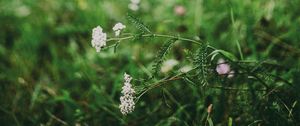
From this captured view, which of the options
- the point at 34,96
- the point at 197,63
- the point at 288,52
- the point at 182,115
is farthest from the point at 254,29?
the point at 34,96

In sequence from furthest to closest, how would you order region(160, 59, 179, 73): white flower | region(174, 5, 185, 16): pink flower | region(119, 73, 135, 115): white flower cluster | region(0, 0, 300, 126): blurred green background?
region(174, 5, 185, 16): pink flower, region(160, 59, 179, 73): white flower, region(0, 0, 300, 126): blurred green background, region(119, 73, 135, 115): white flower cluster

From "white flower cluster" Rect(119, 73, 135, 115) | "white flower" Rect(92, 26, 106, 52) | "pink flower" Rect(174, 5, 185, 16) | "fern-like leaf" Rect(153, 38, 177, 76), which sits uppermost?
"pink flower" Rect(174, 5, 185, 16)

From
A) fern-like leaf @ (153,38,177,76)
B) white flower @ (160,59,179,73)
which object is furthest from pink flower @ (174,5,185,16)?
fern-like leaf @ (153,38,177,76)

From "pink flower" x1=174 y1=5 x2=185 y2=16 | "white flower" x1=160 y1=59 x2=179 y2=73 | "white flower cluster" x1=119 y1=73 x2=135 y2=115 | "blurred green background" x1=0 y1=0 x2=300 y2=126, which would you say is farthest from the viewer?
"pink flower" x1=174 y1=5 x2=185 y2=16

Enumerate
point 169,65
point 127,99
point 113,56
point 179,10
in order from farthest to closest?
point 179,10, point 113,56, point 169,65, point 127,99

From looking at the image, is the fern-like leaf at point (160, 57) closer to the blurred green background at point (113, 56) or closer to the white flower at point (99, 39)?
the white flower at point (99, 39)

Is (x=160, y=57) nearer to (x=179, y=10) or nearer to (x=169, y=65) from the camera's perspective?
(x=169, y=65)

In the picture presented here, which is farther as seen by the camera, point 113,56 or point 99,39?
point 113,56

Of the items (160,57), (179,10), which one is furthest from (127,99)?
(179,10)

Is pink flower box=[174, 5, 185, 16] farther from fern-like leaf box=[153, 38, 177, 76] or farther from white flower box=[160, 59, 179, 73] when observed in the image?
fern-like leaf box=[153, 38, 177, 76]

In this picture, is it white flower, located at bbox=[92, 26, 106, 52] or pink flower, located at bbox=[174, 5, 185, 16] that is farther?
pink flower, located at bbox=[174, 5, 185, 16]
